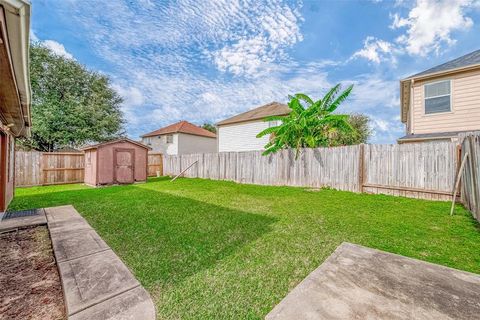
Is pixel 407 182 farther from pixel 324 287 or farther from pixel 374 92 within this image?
pixel 374 92

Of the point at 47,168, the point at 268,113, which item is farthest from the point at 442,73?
the point at 47,168

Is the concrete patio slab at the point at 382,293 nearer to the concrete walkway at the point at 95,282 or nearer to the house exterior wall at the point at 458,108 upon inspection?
the concrete walkway at the point at 95,282

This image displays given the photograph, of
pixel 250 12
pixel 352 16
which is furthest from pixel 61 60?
pixel 352 16

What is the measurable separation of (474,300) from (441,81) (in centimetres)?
1000

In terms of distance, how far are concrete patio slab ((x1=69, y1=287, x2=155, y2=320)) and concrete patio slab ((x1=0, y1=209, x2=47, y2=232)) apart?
146 inches

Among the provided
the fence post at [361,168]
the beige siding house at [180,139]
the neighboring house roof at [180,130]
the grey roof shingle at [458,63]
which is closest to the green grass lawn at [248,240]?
the fence post at [361,168]

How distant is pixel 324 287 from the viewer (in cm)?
190

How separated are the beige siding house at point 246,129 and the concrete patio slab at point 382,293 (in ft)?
45.0

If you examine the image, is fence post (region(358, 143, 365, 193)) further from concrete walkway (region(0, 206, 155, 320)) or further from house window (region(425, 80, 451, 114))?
concrete walkway (region(0, 206, 155, 320))

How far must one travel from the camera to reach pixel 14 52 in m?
2.06

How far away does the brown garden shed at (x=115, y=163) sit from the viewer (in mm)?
10781

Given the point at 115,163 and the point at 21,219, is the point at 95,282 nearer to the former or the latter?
the point at 21,219

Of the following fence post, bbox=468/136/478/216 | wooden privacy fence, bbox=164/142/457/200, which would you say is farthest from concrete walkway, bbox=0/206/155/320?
wooden privacy fence, bbox=164/142/457/200

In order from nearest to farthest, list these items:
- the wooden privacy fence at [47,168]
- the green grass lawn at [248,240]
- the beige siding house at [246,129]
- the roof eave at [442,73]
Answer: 1. the green grass lawn at [248,240]
2. the roof eave at [442,73]
3. the wooden privacy fence at [47,168]
4. the beige siding house at [246,129]
